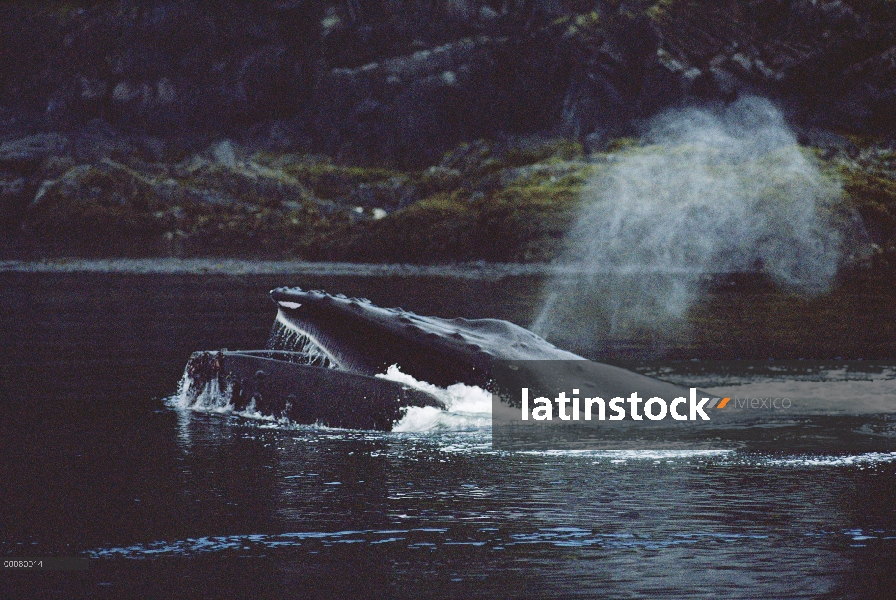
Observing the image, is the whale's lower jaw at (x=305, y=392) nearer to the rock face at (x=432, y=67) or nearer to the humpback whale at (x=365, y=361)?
the humpback whale at (x=365, y=361)

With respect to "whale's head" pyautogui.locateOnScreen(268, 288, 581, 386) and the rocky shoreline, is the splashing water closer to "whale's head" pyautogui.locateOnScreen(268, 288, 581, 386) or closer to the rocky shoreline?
the rocky shoreline

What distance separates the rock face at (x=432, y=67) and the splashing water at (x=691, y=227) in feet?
35.9

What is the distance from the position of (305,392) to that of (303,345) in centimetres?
51

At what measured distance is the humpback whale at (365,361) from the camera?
571 inches

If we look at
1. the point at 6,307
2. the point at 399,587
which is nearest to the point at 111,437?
the point at 399,587

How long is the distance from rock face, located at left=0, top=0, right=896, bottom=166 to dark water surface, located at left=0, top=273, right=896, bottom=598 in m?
96.2

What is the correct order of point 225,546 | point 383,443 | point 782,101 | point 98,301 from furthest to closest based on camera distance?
1. point 782,101
2. point 98,301
3. point 383,443
4. point 225,546

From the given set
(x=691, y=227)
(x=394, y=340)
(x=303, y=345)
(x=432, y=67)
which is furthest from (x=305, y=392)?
(x=432, y=67)

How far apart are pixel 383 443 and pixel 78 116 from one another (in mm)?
172771

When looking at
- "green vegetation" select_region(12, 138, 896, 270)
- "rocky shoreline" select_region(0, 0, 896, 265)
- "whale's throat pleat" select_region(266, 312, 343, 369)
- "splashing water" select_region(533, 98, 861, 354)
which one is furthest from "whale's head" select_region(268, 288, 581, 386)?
"green vegetation" select_region(12, 138, 896, 270)

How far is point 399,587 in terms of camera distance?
8828 millimetres

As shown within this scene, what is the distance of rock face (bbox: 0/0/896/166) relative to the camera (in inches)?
4754

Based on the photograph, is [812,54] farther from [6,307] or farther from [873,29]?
[6,307]

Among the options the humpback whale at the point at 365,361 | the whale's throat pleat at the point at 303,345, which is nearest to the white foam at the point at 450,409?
the humpback whale at the point at 365,361
